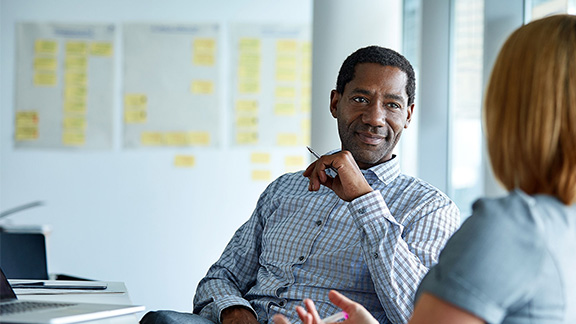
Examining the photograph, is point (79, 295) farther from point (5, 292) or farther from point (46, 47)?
point (46, 47)

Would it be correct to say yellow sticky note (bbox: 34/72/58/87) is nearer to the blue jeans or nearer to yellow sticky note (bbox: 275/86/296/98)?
yellow sticky note (bbox: 275/86/296/98)

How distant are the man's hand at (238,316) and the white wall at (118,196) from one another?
2.12 m

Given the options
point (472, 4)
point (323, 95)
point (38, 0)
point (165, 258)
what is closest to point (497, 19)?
point (472, 4)

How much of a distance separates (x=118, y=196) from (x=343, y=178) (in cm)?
255

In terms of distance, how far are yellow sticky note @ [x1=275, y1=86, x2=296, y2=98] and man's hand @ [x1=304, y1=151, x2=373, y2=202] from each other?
223 centimetres

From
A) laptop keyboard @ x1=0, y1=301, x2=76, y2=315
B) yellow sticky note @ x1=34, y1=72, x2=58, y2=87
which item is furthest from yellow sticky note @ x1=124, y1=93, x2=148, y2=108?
laptop keyboard @ x1=0, y1=301, x2=76, y2=315

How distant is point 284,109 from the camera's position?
406 cm

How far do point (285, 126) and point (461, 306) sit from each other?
3202 mm

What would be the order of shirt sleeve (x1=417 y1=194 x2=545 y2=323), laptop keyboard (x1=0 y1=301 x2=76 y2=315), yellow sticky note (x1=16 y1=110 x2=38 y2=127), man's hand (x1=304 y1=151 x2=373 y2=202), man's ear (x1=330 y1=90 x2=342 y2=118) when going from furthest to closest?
yellow sticky note (x1=16 y1=110 x2=38 y2=127), man's ear (x1=330 y1=90 x2=342 y2=118), man's hand (x1=304 y1=151 x2=373 y2=202), laptop keyboard (x1=0 y1=301 x2=76 y2=315), shirt sleeve (x1=417 y1=194 x2=545 y2=323)

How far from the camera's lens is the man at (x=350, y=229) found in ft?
5.54

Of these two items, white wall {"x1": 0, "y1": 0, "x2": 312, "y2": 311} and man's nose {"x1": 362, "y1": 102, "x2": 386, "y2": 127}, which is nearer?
man's nose {"x1": 362, "y1": 102, "x2": 386, "y2": 127}

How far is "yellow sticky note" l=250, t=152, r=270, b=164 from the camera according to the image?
4043 mm

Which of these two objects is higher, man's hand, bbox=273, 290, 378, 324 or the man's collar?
the man's collar

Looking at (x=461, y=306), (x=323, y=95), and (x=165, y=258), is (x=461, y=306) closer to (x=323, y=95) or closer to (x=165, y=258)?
(x=323, y=95)
